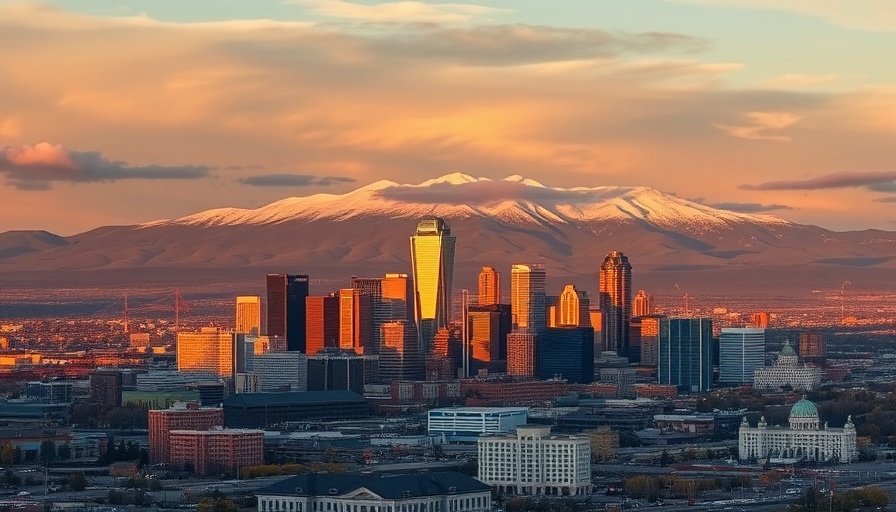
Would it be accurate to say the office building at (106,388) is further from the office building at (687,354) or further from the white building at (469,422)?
the office building at (687,354)

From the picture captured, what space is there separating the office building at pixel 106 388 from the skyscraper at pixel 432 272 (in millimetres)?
45418

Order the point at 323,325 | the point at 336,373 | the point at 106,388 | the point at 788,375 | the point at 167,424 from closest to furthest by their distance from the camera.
Result: the point at 167,424, the point at 106,388, the point at 336,373, the point at 788,375, the point at 323,325

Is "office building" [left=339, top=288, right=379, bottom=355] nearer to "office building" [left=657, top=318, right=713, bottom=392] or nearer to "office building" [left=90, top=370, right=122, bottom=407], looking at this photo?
"office building" [left=657, top=318, right=713, bottom=392]

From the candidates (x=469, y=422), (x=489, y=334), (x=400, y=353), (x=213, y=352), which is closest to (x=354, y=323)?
(x=489, y=334)

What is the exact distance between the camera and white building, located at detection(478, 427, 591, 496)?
9212cm

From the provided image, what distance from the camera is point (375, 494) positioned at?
7756cm

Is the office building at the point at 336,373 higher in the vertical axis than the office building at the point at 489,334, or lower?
lower

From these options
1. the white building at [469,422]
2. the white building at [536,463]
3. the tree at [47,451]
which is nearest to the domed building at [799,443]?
the white building at [469,422]

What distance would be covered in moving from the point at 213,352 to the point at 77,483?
90569mm

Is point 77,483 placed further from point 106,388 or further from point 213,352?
point 213,352

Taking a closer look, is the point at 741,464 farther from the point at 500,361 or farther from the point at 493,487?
the point at 500,361

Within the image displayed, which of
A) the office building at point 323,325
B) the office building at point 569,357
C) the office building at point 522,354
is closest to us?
the office building at point 569,357

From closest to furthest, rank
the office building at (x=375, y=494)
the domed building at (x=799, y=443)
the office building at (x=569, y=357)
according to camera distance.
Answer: the office building at (x=375, y=494) < the domed building at (x=799, y=443) < the office building at (x=569, y=357)

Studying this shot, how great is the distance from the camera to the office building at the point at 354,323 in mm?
196125
